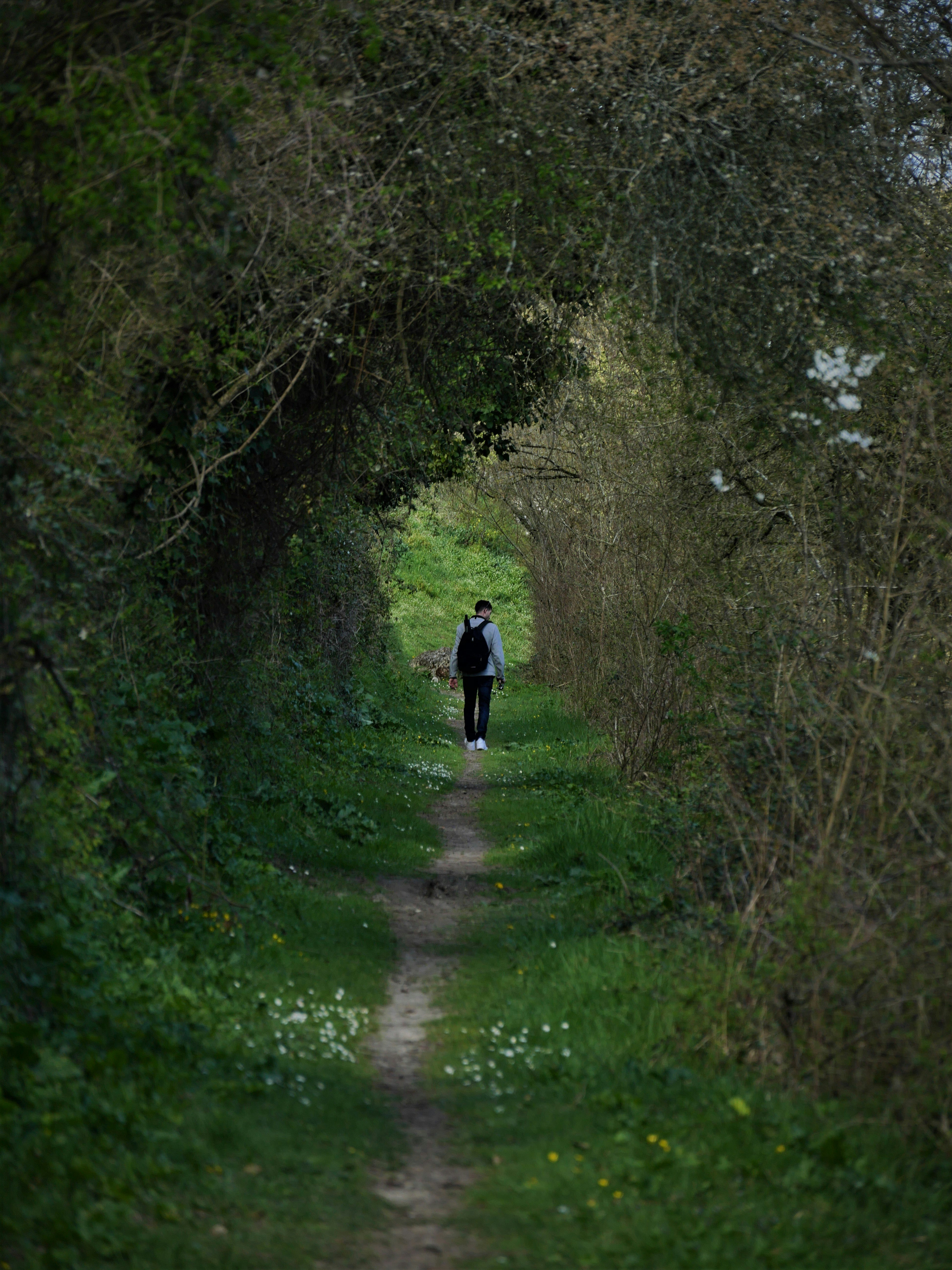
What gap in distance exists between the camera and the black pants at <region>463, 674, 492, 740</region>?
19.6 m

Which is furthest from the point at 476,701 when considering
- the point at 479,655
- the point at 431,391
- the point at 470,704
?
the point at 431,391

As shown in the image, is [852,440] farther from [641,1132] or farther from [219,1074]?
[219,1074]

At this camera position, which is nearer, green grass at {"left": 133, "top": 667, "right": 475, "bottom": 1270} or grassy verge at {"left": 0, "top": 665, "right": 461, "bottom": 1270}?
grassy verge at {"left": 0, "top": 665, "right": 461, "bottom": 1270}

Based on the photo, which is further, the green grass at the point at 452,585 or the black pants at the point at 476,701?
the green grass at the point at 452,585

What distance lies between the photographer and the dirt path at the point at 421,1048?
5.00m

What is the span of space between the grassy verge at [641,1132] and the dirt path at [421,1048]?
0.39 ft

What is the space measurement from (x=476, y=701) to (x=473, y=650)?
183cm

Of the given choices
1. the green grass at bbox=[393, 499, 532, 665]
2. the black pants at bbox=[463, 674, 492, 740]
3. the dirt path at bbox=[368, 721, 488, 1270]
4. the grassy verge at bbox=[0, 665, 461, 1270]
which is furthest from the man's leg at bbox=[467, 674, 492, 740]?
the green grass at bbox=[393, 499, 532, 665]

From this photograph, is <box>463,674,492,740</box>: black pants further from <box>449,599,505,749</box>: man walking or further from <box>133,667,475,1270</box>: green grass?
<box>133,667,475,1270</box>: green grass

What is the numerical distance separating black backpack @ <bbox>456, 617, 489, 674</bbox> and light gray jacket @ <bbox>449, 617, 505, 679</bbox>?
0.08ft

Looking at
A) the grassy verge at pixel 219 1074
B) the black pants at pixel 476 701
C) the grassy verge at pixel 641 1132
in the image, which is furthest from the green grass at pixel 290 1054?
the black pants at pixel 476 701

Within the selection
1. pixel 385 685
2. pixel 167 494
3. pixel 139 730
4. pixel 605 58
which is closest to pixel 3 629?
pixel 139 730

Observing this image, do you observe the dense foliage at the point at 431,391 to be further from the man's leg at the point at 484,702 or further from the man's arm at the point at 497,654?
the man's leg at the point at 484,702

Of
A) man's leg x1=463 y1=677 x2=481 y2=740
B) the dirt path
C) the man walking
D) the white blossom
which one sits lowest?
the dirt path
